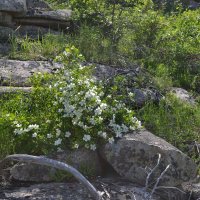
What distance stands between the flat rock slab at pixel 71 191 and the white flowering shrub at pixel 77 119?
339 millimetres

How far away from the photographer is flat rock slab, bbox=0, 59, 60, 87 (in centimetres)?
538

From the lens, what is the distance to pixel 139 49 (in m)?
7.04

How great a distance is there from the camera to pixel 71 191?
3900 mm

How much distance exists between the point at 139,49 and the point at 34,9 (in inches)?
67.5

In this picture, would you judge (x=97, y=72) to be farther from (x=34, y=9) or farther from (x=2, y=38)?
(x=34, y=9)

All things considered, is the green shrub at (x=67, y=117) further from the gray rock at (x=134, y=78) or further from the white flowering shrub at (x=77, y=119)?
the gray rock at (x=134, y=78)

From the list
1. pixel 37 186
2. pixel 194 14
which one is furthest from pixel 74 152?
pixel 194 14

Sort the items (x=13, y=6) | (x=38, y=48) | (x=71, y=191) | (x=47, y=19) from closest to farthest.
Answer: (x=71, y=191) → (x=38, y=48) → (x=13, y=6) → (x=47, y=19)

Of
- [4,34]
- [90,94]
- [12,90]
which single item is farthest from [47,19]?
[90,94]

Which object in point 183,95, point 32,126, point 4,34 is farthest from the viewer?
point 4,34

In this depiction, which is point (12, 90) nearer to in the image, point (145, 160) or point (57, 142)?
point (57, 142)

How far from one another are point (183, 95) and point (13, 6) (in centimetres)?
262

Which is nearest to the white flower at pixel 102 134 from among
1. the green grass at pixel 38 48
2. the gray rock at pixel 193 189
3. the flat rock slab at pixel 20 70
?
the gray rock at pixel 193 189

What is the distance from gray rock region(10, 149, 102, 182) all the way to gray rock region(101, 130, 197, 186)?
14cm
